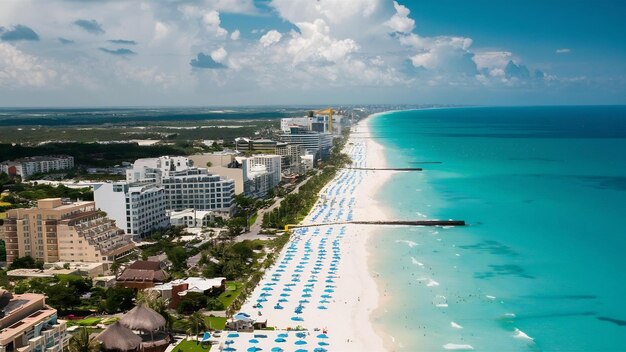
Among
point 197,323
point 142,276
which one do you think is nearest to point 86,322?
point 142,276

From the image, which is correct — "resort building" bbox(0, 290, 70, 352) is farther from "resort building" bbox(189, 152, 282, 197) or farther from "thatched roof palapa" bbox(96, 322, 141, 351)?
"resort building" bbox(189, 152, 282, 197)

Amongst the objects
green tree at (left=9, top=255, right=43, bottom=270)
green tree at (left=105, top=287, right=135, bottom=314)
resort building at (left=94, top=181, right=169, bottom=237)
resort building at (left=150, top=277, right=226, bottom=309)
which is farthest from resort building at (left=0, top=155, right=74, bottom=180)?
green tree at (left=105, top=287, right=135, bottom=314)

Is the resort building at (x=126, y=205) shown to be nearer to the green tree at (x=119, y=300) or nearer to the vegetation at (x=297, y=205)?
the vegetation at (x=297, y=205)

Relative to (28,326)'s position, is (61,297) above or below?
below

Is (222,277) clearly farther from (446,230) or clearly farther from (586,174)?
(586,174)

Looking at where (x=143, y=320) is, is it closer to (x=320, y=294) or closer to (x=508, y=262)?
(x=320, y=294)

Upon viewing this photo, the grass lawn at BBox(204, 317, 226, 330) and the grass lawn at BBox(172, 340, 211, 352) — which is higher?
the grass lawn at BBox(172, 340, 211, 352)

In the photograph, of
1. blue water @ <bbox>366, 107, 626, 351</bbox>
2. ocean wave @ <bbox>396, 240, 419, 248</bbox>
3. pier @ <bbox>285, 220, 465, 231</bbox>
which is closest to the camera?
blue water @ <bbox>366, 107, 626, 351</bbox>

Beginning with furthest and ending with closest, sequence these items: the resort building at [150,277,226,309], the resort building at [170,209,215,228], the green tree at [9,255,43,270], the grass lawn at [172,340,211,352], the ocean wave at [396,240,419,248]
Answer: the resort building at [170,209,215,228] → the ocean wave at [396,240,419,248] → the green tree at [9,255,43,270] → the resort building at [150,277,226,309] → the grass lawn at [172,340,211,352]
